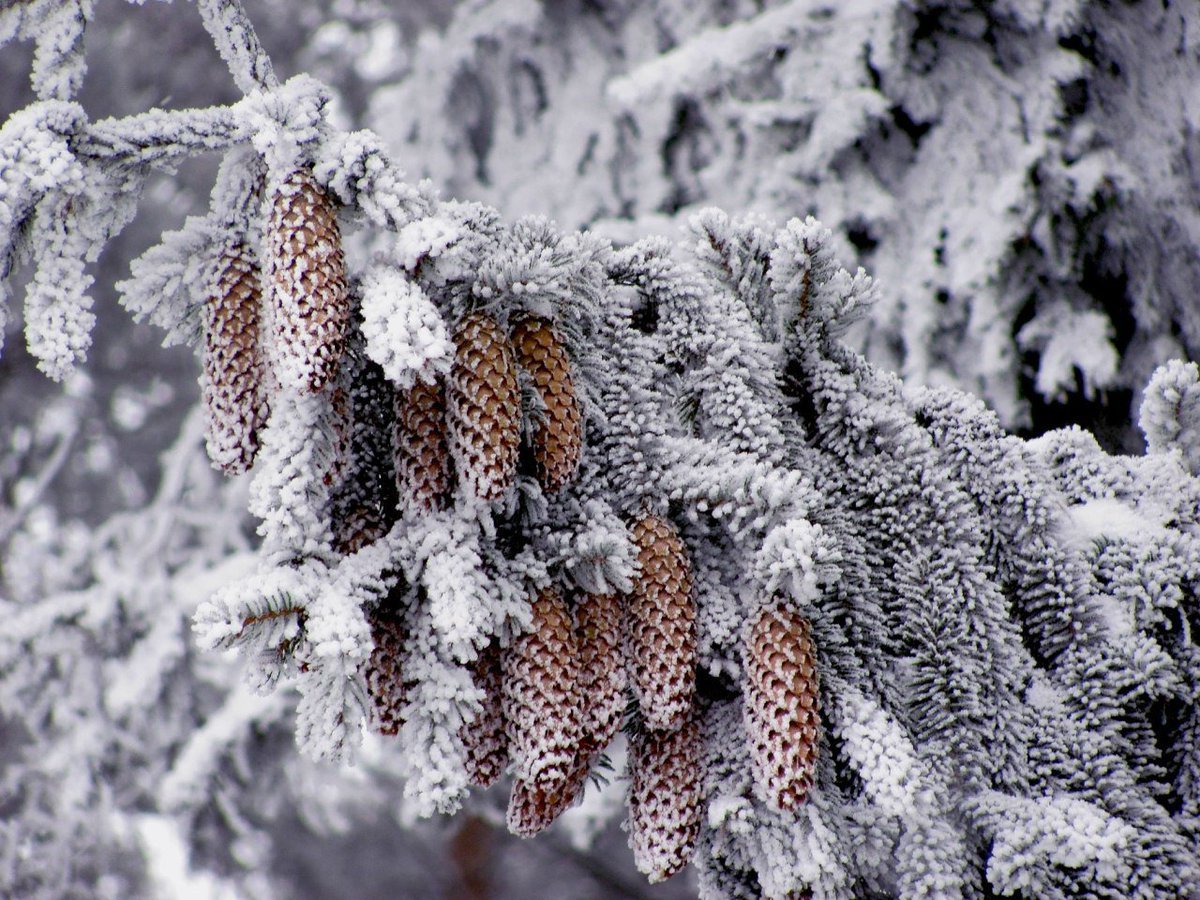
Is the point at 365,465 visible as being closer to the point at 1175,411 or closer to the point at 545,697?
the point at 545,697

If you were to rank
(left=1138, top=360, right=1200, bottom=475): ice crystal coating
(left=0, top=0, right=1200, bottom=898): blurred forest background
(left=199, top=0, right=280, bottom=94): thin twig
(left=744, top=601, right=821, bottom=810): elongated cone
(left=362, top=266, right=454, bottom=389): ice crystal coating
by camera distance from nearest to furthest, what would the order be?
1. (left=362, top=266, right=454, bottom=389): ice crystal coating
2. (left=744, top=601, right=821, bottom=810): elongated cone
3. (left=199, top=0, right=280, bottom=94): thin twig
4. (left=1138, top=360, right=1200, bottom=475): ice crystal coating
5. (left=0, top=0, right=1200, bottom=898): blurred forest background

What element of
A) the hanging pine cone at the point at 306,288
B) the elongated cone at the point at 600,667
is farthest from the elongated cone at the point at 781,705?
the hanging pine cone at the point at 306,288

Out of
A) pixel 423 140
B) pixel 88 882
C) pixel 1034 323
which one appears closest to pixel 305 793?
pixel 88 882

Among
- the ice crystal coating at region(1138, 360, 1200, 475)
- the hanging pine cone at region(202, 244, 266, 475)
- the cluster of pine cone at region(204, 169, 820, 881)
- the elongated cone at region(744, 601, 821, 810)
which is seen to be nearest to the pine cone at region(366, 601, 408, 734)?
the cluster of pine cone at region(204, 169, 820, 881)

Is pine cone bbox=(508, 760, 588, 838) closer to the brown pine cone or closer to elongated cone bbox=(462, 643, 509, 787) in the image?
elongated cone bbox=(462, 643, 509, 787)

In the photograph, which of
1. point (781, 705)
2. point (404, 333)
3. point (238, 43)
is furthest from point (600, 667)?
point (238, 43)

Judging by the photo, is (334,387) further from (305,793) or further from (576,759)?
(305,793)

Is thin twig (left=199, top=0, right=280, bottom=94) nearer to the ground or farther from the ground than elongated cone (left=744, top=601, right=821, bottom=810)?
farther from the ground
